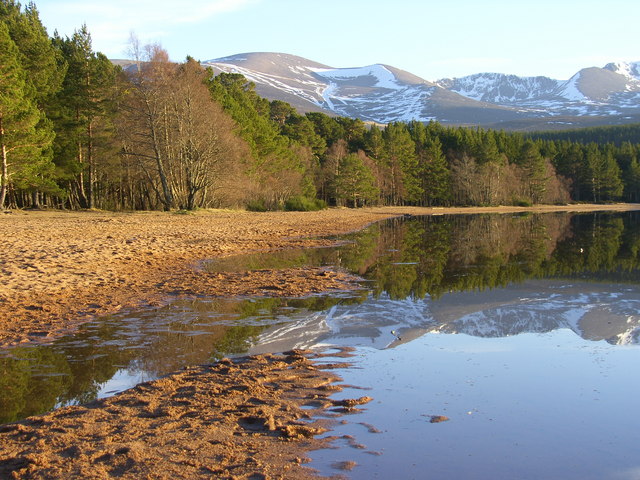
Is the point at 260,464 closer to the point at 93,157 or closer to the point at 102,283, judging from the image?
the point at 102,283

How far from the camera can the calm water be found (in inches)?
200

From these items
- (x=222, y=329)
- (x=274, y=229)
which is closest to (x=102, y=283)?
(x=222, y=329)

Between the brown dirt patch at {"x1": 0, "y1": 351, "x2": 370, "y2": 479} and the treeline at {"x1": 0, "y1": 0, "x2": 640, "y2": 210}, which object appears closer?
the brown dirt patch at {"x1": 0, "y1": 351, "x2": 370, "y2": 479}

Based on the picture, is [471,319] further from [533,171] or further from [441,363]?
[533,171]

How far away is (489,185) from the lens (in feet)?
305

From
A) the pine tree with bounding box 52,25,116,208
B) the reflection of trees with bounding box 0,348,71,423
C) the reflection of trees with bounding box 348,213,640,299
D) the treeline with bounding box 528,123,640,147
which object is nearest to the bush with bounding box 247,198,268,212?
the pine tree with bounding box 52,25,116,208

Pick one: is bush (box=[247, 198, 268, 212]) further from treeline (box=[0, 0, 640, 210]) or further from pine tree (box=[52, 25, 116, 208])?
pine tree (box=[52, 25, 116, 208])

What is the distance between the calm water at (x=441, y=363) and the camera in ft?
16.6

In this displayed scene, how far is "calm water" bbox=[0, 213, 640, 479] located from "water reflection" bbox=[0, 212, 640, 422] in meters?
0.04

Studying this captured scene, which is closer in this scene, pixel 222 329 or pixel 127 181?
pixel 222 329

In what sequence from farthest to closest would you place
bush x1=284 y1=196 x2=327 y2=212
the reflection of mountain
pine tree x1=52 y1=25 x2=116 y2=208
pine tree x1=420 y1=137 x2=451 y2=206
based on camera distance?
pine tree x1=420 y1=137 x2=451 y2=206 < bush x1=284 y1=196 x2=327 y2=212 < pine tree x1=52 y1=25 x2=116 y2=208 < the reflection of mountain

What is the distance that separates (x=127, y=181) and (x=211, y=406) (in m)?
47.4

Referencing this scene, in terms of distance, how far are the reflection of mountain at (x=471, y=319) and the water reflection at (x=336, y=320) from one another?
0.07 feet

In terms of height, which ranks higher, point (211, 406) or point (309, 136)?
point (309, 136)
